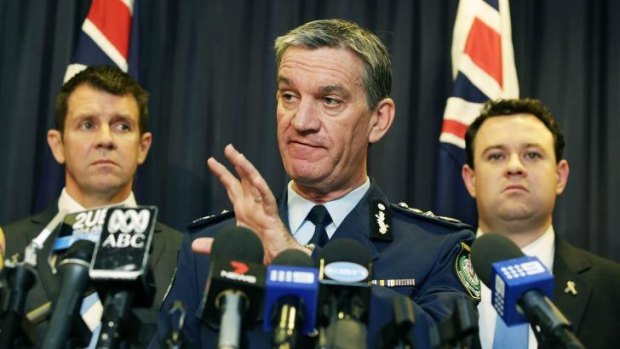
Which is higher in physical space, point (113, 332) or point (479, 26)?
point (479, 26)

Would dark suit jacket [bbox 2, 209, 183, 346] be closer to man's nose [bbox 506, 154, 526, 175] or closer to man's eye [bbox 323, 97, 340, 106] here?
man's eye [bbox 323, 97, 340, 106]

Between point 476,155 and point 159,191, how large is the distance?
133cm

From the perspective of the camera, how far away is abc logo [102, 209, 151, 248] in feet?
3.89

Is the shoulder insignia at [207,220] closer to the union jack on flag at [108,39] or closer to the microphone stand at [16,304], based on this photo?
the microphone stand at [16,304]

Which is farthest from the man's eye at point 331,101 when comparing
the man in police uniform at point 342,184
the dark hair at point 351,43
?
the dark hair at point 351,43

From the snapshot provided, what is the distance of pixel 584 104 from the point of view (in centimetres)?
355

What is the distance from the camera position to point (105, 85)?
3.08 meters

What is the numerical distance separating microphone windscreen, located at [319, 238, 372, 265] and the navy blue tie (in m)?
0.66

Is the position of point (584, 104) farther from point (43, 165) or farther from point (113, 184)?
point (43, 165)

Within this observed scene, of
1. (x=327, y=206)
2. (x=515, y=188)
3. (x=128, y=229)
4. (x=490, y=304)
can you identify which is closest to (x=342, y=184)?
(x=327, y=206)

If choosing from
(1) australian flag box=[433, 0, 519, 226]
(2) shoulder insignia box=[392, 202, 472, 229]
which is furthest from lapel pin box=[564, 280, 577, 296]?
(2) shoulder insignia box=[392, 202, 472, 229]

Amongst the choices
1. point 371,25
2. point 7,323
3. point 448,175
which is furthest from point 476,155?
point 7,323

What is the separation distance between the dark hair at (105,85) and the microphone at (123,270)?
1.96 m

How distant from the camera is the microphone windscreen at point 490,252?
4.06 ft
